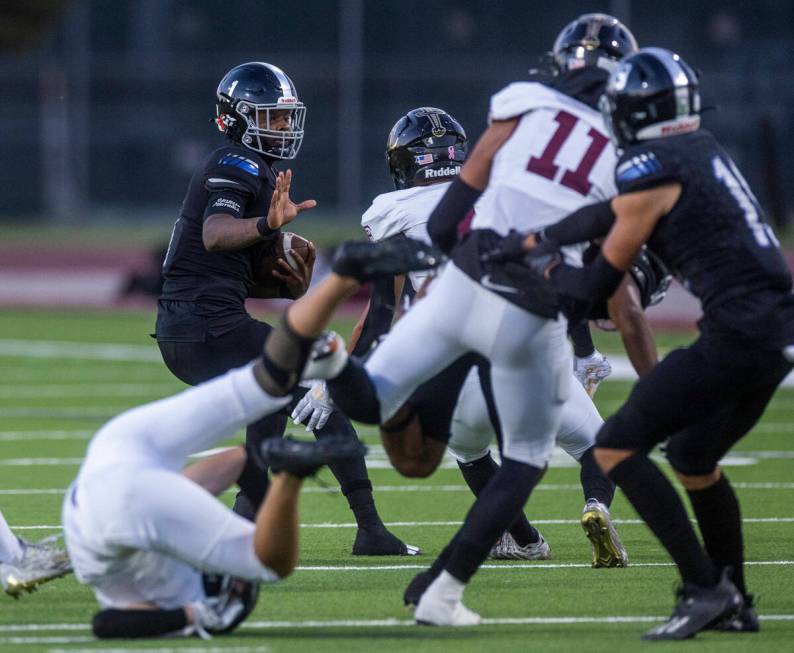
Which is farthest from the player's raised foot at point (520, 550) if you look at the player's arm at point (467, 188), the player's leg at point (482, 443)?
the player's arm at point (467, 188)

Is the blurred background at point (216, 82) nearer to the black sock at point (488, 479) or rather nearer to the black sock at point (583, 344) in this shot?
the black sock at point (583, 344)

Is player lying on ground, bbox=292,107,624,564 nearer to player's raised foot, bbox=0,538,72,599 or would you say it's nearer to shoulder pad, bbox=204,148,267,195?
shoulder pad, bbox=204,148,267,195

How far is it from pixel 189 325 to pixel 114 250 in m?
19.5

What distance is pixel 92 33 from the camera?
25.5m

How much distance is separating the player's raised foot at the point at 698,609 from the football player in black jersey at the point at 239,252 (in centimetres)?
183

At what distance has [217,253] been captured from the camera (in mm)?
6488

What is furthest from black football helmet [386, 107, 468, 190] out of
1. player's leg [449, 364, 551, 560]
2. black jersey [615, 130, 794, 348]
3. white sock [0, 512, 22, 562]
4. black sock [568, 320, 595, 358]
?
white sock [0, 512, 22, 562]

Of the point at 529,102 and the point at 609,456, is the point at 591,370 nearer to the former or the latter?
the point at 609,456

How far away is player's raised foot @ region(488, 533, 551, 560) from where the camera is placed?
6414 mm

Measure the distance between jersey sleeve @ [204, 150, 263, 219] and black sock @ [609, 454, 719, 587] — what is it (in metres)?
2.13

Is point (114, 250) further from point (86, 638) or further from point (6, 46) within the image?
point (86, 638)

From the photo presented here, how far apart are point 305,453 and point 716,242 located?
53.0 inches

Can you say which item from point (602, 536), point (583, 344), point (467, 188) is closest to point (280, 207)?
point (467, 188)

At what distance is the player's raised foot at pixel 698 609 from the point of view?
4.84m
